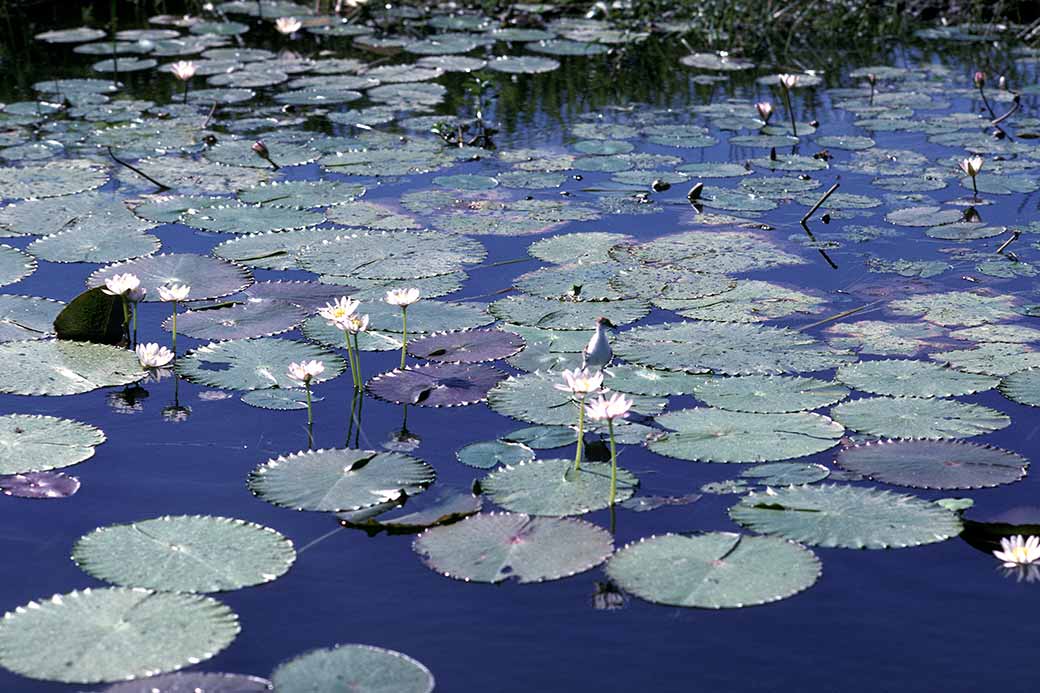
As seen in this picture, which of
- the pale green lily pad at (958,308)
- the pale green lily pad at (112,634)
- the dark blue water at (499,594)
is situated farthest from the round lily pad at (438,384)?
the pale green lily pad at (958,308)

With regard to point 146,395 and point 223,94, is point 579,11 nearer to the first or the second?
point 223,94

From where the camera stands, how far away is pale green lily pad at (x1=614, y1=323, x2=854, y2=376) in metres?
3.59

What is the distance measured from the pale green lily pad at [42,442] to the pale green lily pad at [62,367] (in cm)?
20

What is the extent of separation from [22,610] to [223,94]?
508 cm

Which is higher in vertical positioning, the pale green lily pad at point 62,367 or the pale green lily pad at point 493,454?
the pale green lily pad at point 62,367

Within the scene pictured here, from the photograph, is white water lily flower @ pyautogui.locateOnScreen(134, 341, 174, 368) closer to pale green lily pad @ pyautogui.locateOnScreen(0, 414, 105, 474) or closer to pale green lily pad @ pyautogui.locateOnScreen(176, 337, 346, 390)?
pale green lily pad @ pyautogui.locateOnScreen(176, 337, 346, 390)

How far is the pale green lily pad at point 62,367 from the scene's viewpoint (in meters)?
3.50

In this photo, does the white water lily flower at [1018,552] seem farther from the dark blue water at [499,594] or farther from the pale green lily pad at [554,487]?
the pale green lily pad at [554,487]

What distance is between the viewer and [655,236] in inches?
190

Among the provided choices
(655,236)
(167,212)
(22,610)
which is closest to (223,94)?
(167,212)

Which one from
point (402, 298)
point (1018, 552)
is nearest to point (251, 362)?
point (402, 298)

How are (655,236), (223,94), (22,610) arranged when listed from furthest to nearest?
(223,94), (655,236), (22,610)

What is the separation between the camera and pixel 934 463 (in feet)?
9.98

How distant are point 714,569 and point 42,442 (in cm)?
167
